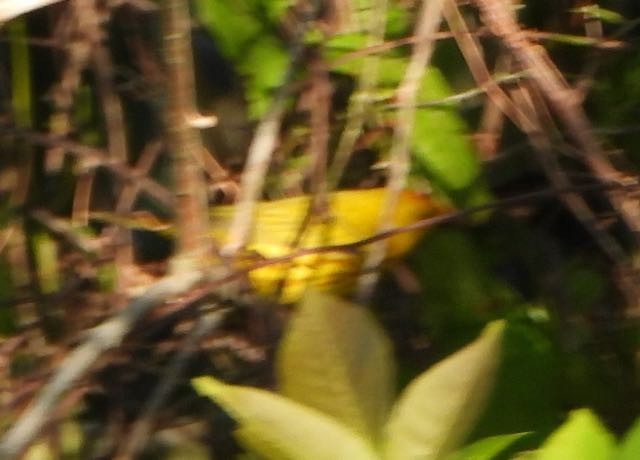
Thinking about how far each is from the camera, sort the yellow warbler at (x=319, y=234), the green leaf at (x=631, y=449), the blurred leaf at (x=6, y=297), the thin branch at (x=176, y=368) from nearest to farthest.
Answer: the green leaf at (x=631, y=449)
the thin branch at (x=176, y=368)
the yellow warbler at (x=319, y=234)
the blurred leaf at (x=6, y=297)

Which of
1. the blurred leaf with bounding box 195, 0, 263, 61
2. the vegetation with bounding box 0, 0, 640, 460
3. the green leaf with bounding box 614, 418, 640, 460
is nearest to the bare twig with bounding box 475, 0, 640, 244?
the vegetation with bounding box 0, 0, 640, 460

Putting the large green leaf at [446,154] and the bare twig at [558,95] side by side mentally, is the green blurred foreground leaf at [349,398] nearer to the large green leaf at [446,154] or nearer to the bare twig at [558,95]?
the bare twig at [558,95]

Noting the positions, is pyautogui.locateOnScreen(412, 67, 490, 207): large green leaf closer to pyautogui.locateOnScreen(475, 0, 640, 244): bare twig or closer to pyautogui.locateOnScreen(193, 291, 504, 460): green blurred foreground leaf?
pyautogui.locateOnScreen(475, 0, 640, 244): bare twig

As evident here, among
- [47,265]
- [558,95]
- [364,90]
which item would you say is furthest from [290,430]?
[47,265]

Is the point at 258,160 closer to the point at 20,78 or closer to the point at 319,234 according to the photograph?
the point at 319,234

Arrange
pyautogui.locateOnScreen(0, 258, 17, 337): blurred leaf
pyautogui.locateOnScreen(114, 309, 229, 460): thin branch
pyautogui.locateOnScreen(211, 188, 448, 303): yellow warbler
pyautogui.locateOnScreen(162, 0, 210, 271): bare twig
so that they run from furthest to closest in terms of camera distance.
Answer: pyautogui.locateOnScreen(0, 258, 17, 337): blurred leaf < pyautogui.locateOnScreen(211, 188, 448, 303): yellow warbler < pyautogui.locateOnScreen(114, 309, 229, 460): thin branch < pyautogui.locateOnScreen(162, 0, 210, 271): bare twig

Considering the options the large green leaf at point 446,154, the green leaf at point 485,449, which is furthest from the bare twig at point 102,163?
the green leaf at point 485,449

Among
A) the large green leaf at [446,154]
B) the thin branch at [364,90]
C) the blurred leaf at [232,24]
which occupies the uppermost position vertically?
the blurred leaf at [232,24]
